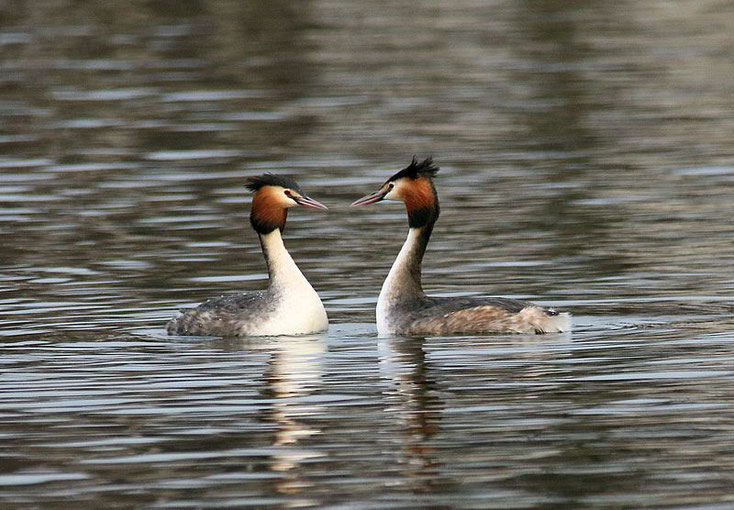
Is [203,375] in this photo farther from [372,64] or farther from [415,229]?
[372,64]

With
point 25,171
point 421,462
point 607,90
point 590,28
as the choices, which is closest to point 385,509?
point 421,462

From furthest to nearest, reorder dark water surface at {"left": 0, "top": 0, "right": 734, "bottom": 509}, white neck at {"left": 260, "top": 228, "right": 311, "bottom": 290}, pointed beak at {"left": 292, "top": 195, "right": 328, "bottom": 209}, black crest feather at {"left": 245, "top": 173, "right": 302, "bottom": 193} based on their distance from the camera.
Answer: black crest feather at {"left": 245, "top": 173, "right": 302, "bottom": 193}, pointed beak at {"left": 292, "top": 195, "right": 328, "bottom": 209}, white neck at {"left": 260, "top": 228, "right": 311, "bottom": 290}, dark water surface at {"left": 0, "top": 0, "right": 734, "bottom": 509}

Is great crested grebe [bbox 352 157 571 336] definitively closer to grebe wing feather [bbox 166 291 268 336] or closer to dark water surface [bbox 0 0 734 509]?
dark water surface [bbox 0 0 734 509]

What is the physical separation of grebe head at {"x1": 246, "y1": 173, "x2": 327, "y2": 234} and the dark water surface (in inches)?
41.5

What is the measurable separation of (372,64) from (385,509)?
2891 centimetres

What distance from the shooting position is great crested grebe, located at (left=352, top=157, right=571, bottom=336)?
14.8 m

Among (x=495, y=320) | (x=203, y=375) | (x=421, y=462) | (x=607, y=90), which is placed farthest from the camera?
Result: (x=607, y=90)

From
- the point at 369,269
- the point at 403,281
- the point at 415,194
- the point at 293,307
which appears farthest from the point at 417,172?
the point at 369,269

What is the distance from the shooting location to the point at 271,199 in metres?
15.9

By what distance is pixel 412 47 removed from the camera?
41906mm

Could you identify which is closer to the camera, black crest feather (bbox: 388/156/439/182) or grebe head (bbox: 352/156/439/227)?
black crest feather (bbox: 388/156/439/182)

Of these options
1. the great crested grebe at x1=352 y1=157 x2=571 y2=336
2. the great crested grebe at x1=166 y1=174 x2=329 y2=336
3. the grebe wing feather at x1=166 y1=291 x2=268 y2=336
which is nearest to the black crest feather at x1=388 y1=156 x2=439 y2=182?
the great crested grebe at x1=352 y1=157 x2=571 y2=336

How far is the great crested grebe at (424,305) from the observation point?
14820 millimetres

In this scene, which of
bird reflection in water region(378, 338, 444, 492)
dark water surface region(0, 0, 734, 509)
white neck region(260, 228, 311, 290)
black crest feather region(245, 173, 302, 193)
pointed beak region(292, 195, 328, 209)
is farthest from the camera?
black crest feather region(245, 173, 302, 193)
